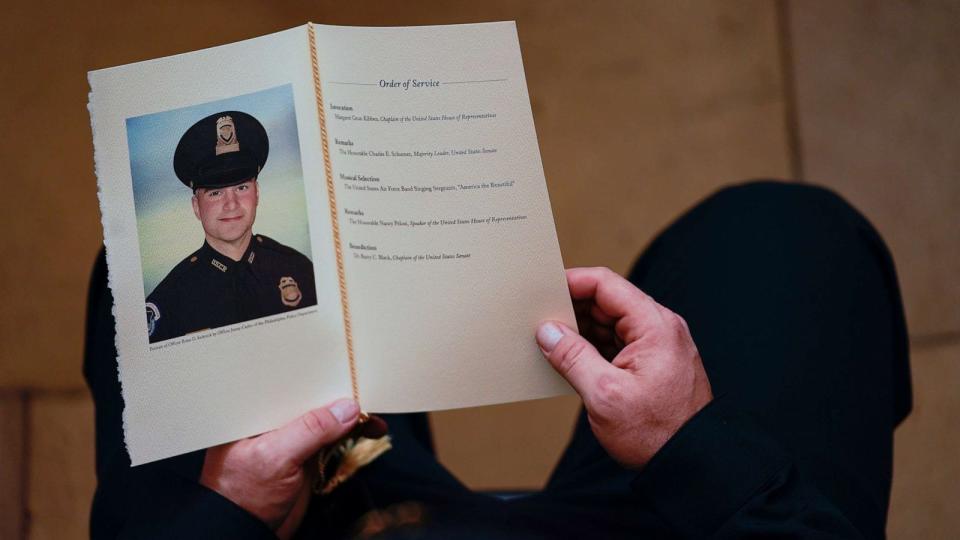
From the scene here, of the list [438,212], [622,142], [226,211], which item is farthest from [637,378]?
[622,142]

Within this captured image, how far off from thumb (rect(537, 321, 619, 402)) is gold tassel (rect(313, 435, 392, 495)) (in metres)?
0.18

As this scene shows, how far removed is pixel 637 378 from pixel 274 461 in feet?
0.73

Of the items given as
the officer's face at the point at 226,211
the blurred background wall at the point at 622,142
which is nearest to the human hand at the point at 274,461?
the officer's face at the point at 226,211

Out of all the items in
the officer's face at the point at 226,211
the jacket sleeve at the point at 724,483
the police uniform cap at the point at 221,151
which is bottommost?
the jacket sleeve at the point at 724,483

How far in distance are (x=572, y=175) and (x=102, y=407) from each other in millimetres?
764

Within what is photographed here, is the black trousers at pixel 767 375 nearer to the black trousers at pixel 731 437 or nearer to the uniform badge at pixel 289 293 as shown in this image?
the black trousers at pixel 731 437

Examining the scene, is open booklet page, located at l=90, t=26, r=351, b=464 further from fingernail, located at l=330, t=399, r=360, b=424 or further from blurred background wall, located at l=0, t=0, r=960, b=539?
blurred background wall, located at l=0, t=0, r=960, b=539

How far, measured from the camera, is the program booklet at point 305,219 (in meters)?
0.53

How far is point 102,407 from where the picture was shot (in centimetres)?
67

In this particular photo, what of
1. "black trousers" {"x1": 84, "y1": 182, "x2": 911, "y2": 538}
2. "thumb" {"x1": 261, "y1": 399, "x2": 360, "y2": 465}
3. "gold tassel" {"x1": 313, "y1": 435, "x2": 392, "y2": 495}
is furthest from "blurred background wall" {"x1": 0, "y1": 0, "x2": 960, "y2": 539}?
"thumb" {"x1": 261, "y1": 399, "x2": 360, "y2": 465}

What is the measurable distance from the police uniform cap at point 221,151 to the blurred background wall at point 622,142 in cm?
69

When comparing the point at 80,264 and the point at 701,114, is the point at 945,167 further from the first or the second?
the point at 80,264

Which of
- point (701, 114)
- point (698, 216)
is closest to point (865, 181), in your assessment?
point (701, 114)

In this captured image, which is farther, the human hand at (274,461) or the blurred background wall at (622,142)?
the blurred background wall at (622,142)
